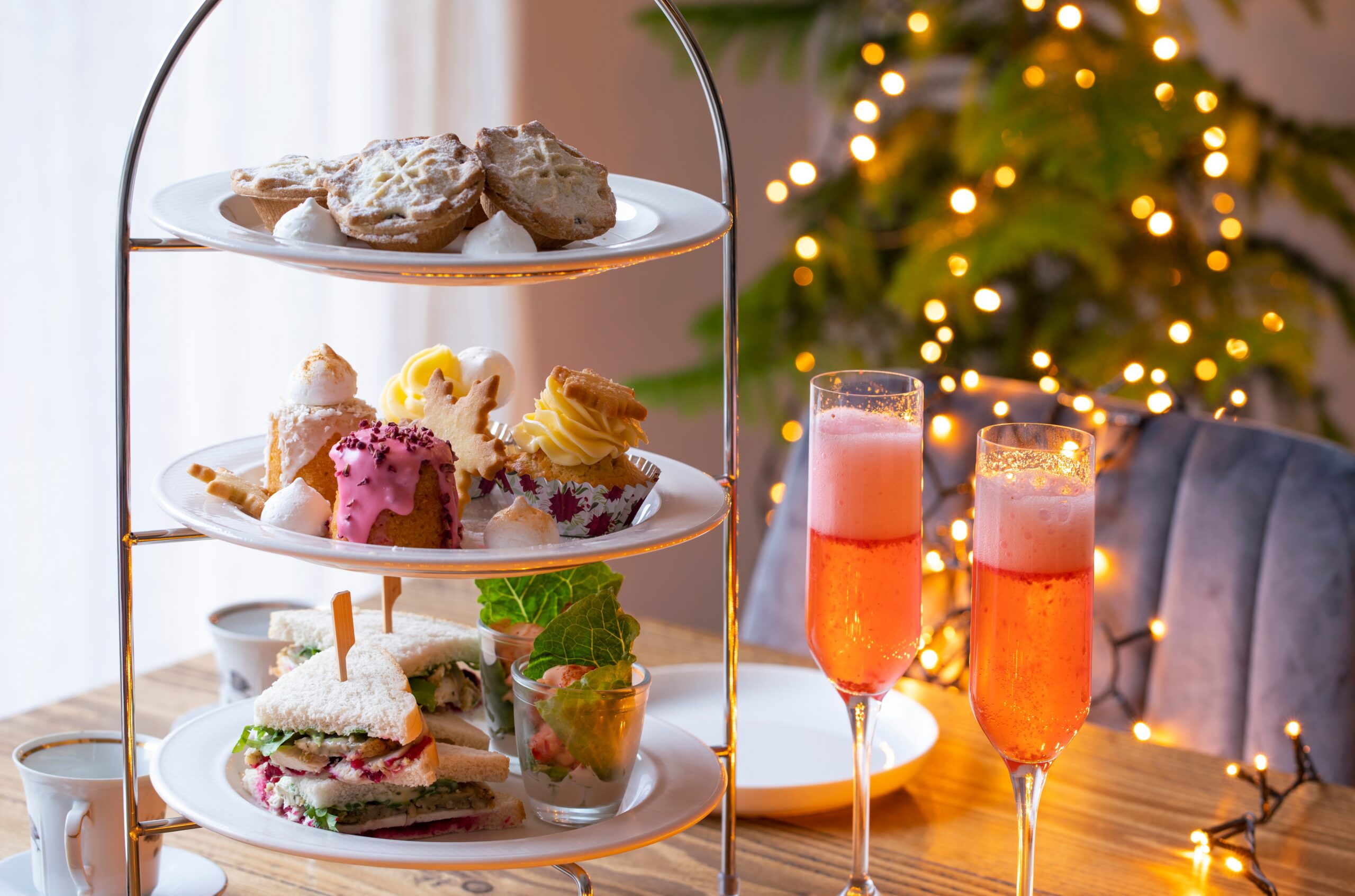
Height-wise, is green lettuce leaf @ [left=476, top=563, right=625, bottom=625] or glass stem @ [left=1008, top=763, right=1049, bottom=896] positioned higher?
green lettuce leaf @ [left=476, top=563, right=625, bottom=625]

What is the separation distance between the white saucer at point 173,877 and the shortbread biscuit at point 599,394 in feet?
1.70

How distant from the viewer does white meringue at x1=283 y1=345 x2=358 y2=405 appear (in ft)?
3.26

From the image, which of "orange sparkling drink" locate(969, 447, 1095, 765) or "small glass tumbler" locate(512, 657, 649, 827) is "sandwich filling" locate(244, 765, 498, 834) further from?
"orange sparkling drink" locate(969, 447, 1095, 765)

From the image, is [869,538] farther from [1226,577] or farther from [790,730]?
[1226,577]

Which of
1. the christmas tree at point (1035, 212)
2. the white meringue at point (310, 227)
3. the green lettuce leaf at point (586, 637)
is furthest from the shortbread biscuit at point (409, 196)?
the christmas tree at point (1035, 212)

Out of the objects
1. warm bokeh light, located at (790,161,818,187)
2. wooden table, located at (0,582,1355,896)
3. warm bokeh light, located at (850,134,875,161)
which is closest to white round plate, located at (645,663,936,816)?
wooden table, located at (0,582,1355,896)

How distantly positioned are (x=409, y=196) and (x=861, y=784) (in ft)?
1.96

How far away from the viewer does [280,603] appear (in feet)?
4.72

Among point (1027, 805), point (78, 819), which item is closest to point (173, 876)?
point (78, 819)

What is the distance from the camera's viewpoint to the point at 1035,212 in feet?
7.72

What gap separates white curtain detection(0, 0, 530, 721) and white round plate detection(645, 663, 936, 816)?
0.64m

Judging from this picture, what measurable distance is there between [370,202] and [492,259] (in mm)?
124

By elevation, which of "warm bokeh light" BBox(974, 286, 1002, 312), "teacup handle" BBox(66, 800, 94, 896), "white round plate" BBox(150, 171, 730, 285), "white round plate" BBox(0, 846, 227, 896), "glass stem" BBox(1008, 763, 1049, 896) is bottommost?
"white round plate" BBox(0, 846, 227, 896)

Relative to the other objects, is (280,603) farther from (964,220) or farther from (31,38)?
(964,220)
